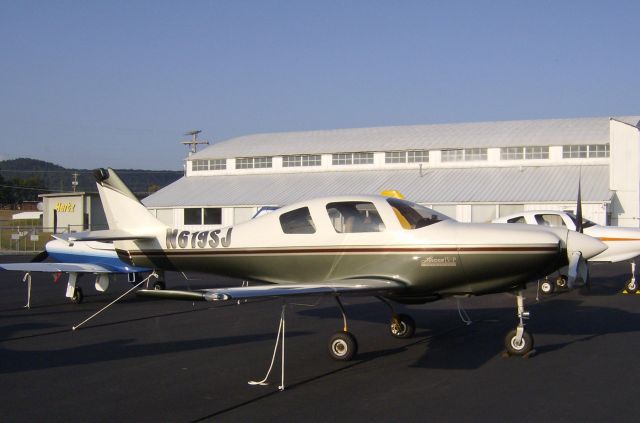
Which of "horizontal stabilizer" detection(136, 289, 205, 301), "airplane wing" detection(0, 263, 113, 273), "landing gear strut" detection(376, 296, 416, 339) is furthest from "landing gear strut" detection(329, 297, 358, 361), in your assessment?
"airplane wing" detection(0, 263, 113, 273)

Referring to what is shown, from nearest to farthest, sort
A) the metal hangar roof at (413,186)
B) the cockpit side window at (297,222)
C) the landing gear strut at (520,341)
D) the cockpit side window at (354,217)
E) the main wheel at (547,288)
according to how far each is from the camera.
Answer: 1. the landing gear strut at (520,341)
2. the cockpit side window at (354,217)
3. the cockpit side window at (297,222)
4. the main wheel at (547,288)
5. the metal hangar roof at (413,186)

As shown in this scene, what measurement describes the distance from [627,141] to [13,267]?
35.1 metres

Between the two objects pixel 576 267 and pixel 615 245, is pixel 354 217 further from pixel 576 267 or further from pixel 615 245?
pixel 615 245

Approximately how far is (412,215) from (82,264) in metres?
10.3

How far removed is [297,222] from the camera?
10.4 meters

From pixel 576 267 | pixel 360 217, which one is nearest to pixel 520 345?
pixel 576 267

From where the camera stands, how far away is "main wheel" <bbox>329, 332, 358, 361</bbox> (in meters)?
9.58

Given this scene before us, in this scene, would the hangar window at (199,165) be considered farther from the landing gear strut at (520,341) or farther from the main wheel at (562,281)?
the landing gear strut at (520,341)

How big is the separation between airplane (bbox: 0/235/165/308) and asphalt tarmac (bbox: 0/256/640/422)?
4.21ft

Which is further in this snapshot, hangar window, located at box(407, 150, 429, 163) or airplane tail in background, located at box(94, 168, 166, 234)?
hangar window, located at box(407, 150, 429, 163)

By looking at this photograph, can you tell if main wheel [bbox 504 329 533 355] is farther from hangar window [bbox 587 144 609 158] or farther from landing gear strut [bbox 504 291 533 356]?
hangar window [bbox 587 144 609 158]

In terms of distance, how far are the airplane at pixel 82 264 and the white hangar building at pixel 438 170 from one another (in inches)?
1082

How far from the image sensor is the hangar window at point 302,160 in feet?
171

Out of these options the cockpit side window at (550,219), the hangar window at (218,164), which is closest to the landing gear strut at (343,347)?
the cockpit side window at (550,219)
